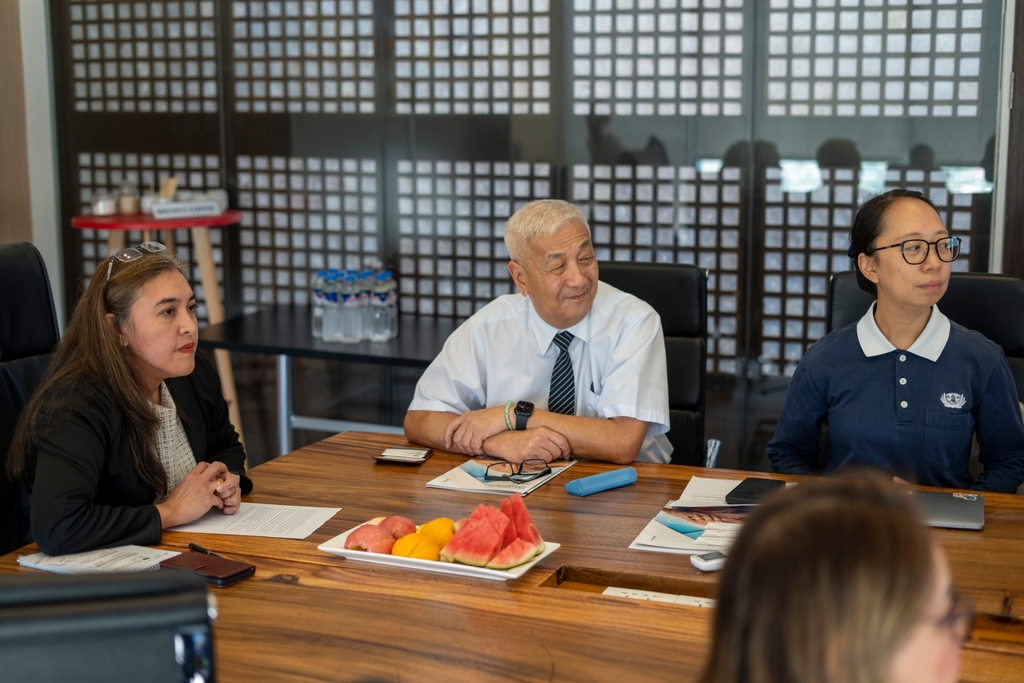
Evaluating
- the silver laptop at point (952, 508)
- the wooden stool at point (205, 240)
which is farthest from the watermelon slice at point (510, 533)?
the wooden stool at point (205, 240)

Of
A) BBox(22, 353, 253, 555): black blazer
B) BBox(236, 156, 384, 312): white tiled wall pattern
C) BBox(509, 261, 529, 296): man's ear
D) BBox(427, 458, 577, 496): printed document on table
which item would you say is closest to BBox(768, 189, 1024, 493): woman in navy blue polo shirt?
BBox(427, 458, 577, 496): printed document on table

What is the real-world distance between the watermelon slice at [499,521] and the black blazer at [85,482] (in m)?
0.57

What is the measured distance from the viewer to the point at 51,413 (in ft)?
6.28

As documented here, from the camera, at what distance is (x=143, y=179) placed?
190 inches

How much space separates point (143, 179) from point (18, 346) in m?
2.69

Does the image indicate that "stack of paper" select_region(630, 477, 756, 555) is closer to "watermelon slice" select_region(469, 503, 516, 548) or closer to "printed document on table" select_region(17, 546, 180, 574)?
"watermelon slice" select_region(469, 503, 516, 548)

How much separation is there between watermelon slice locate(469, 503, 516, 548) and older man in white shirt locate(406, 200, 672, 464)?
0.55 metres

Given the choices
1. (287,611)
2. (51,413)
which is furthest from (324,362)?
(287,611)

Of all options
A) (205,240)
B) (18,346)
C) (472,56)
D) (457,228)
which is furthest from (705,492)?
(205,240)

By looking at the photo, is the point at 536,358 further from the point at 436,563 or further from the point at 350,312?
the point at 350,312

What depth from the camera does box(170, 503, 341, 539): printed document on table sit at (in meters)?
1.85

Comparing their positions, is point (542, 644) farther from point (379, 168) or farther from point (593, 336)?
point (379, 168)

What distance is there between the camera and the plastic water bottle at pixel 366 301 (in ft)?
13.4

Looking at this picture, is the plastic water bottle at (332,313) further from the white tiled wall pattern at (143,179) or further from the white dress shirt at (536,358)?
the white dress shirt at (536,358)
